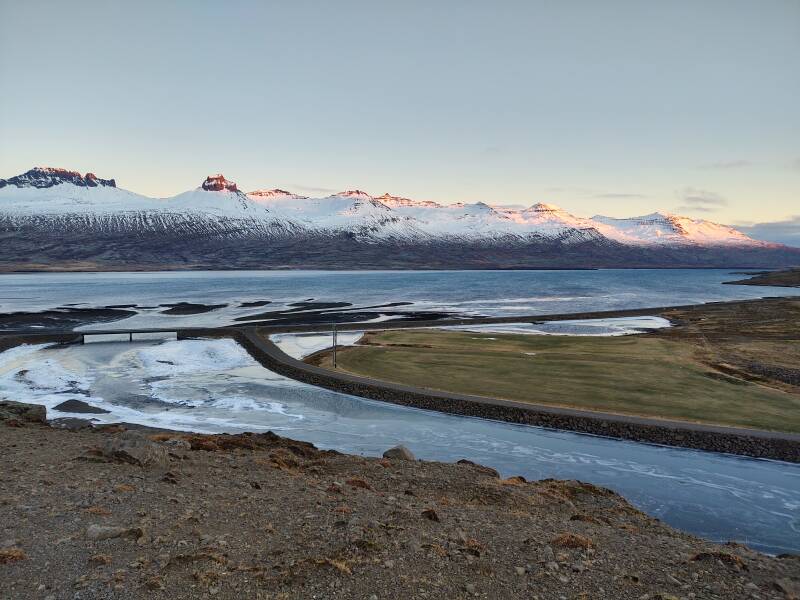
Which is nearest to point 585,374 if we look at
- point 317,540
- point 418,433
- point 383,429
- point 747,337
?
point 418,433

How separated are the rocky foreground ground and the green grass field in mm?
15564

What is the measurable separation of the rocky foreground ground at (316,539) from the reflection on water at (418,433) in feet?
15.8

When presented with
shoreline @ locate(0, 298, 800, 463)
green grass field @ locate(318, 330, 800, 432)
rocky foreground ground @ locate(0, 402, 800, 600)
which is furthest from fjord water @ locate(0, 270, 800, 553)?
rocky foreground ground @ locate(0, 402, 800, 600)

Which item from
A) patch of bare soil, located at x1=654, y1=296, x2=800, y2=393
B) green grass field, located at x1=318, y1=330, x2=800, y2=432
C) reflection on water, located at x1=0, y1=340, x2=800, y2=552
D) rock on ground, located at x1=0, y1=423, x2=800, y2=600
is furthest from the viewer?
patch of bare soil, located at x1=654, y1=296, x2=800, y2=393

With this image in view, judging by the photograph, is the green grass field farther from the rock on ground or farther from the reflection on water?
the rock on ground

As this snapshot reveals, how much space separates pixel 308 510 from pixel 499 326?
210 feet

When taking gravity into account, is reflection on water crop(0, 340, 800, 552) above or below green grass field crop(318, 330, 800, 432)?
below

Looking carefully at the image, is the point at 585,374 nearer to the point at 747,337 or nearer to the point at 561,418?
the point at 561,418

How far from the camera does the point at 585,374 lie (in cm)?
4156

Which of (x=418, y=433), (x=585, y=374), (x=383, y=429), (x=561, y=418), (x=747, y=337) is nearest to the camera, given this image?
(x=418, y=433)

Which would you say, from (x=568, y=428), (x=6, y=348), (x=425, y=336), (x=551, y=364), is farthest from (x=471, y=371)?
(x=6, y=348)

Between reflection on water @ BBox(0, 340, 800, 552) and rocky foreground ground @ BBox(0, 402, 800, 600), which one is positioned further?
reflection on water @ BBox(0, 340, 800, 552)

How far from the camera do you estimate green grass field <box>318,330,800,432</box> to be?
32.1m

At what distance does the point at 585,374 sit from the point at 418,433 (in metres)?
17.2
